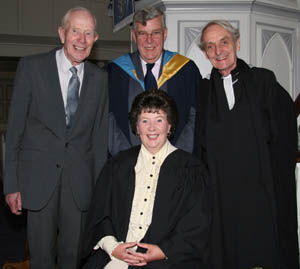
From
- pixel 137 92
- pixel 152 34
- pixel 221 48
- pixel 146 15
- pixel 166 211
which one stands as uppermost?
pixel 146 15

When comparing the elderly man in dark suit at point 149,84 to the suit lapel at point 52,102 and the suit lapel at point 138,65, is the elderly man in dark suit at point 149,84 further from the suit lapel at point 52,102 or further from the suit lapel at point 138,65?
the suit lapel at point 52,102

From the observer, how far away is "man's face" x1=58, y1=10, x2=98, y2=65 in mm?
2408

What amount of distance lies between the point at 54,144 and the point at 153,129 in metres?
0.63

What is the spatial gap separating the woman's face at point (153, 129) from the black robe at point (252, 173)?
1.03 feet

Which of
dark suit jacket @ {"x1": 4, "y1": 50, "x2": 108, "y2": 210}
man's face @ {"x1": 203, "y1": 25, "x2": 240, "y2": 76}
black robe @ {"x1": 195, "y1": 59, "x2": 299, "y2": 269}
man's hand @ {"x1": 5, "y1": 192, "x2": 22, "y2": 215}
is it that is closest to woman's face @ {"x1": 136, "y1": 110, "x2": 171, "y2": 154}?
black robe @ {"x1": 195, "y1": 59, "x2": 299, "y2": 269}

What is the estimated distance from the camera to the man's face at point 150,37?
8.29 ft

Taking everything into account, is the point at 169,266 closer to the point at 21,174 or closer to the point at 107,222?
the point at 107,222

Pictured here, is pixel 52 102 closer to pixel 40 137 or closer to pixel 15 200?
pixel 40 137

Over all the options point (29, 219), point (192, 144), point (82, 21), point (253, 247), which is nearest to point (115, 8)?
point (82, 21)

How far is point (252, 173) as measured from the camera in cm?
234

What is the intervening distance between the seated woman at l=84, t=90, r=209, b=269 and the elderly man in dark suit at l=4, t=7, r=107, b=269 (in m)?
0.25

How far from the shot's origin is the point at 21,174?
240 centimetres

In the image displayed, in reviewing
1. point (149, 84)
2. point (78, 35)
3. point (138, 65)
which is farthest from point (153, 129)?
point (78, 35)

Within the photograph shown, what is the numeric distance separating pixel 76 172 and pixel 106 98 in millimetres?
536
